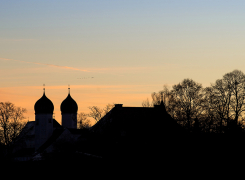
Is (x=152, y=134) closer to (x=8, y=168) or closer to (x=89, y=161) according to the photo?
(x=89, y=161)

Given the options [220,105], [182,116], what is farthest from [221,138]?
[182,116]

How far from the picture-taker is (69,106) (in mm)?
103125

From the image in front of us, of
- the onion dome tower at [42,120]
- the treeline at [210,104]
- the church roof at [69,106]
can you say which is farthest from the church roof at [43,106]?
the treeline at [210,104]

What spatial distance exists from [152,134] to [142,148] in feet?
6.24

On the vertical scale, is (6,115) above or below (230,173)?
above

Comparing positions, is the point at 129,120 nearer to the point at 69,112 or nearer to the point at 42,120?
the point at 42,120

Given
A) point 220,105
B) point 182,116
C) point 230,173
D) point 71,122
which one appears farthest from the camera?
point 71,122

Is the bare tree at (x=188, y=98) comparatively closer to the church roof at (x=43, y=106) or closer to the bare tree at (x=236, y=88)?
the bare tree at (x=236, y=88)

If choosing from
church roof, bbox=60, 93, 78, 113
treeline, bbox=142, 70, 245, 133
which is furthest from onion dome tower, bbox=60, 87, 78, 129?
treeline, bbox=142, 70, 245, 133

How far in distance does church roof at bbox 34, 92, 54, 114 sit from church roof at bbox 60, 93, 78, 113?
6435mm

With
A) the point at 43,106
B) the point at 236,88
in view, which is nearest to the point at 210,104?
the point at 236,88

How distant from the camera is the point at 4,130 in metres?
74.0

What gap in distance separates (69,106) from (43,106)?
8.17 m

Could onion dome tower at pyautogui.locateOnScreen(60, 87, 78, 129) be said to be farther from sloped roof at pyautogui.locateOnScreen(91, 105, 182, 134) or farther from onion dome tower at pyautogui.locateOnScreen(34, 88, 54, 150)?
sloped roof at pyautogui.locateOnScreen(91, 105, 182, 134)
